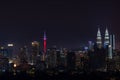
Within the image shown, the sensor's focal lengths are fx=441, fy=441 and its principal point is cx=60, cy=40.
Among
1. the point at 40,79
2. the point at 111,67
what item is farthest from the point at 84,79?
the point at 111,67

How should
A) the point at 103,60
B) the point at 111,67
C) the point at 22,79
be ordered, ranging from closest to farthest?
the point at 22,79 → the point at 111,67 → the point at 103,60

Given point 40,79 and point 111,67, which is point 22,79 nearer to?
point 40,79

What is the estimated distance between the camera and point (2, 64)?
86938 mm

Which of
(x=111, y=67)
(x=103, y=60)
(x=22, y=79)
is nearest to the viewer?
(x=22, y=79)

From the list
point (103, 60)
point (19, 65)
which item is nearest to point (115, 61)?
point (103, 60)

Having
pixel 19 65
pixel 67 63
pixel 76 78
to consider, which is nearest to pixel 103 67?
pixel 67 63

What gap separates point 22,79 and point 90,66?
123 feet

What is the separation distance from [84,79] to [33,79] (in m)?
Result: 6.23

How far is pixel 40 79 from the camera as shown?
53406 millimetres

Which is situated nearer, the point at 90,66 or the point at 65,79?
the point at 65,79

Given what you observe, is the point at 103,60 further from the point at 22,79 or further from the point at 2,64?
the point at 22,79

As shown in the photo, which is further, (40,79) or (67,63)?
(67,63)

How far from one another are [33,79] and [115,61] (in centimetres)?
4054

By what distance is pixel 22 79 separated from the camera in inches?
2056
